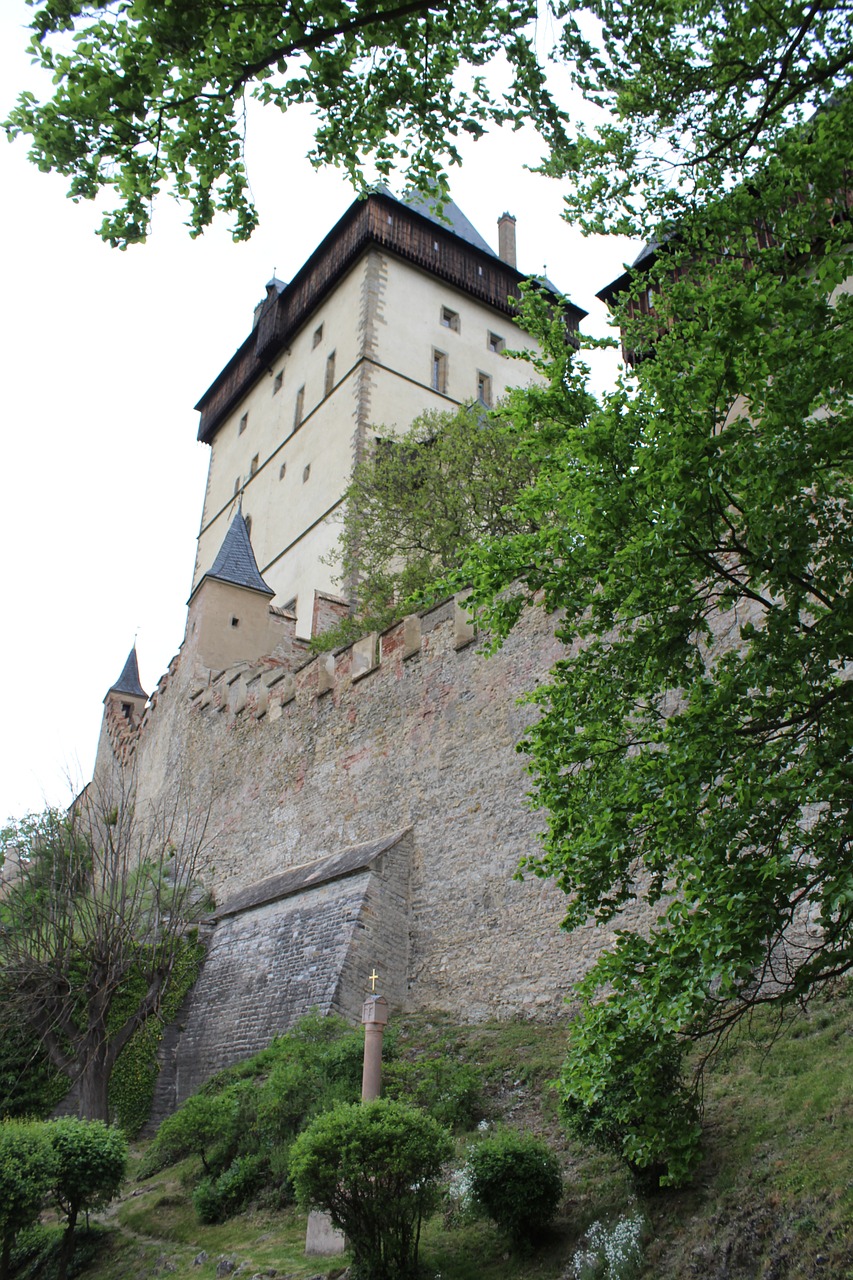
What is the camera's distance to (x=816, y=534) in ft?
19.4

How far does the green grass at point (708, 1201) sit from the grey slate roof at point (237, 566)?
17.4m

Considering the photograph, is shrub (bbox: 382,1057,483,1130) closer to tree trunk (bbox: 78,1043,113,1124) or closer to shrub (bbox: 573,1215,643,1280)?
shrub (bbox: 573,1215,643,1280)

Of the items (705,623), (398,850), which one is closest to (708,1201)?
(705,623)

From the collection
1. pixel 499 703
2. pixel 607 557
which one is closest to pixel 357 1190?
pixel 607 557

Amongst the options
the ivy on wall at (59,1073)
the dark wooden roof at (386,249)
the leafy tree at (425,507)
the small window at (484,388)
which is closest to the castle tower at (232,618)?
the leafy tree at (425,507)

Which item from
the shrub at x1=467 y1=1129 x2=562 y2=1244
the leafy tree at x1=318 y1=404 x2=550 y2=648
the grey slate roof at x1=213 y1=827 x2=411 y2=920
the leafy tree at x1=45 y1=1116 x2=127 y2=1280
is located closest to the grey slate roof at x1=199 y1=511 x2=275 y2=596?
the leafy tree at x1=318 y1=404 x2=550 y2=648

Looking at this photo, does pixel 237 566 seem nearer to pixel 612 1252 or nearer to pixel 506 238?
pixel 506 238

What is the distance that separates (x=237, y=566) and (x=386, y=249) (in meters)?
12.8

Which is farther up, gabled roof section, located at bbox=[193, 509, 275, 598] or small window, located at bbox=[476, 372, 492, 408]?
small window, located at bbox=[476, 372, 492, 408]

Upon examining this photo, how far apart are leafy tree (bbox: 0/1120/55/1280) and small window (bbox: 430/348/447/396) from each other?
26.8m

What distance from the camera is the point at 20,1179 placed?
9.18 m

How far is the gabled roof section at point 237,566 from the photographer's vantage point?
26203mm

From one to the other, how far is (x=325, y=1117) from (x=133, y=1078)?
8.21 metres

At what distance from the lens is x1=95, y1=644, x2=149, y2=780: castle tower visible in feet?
97.2
